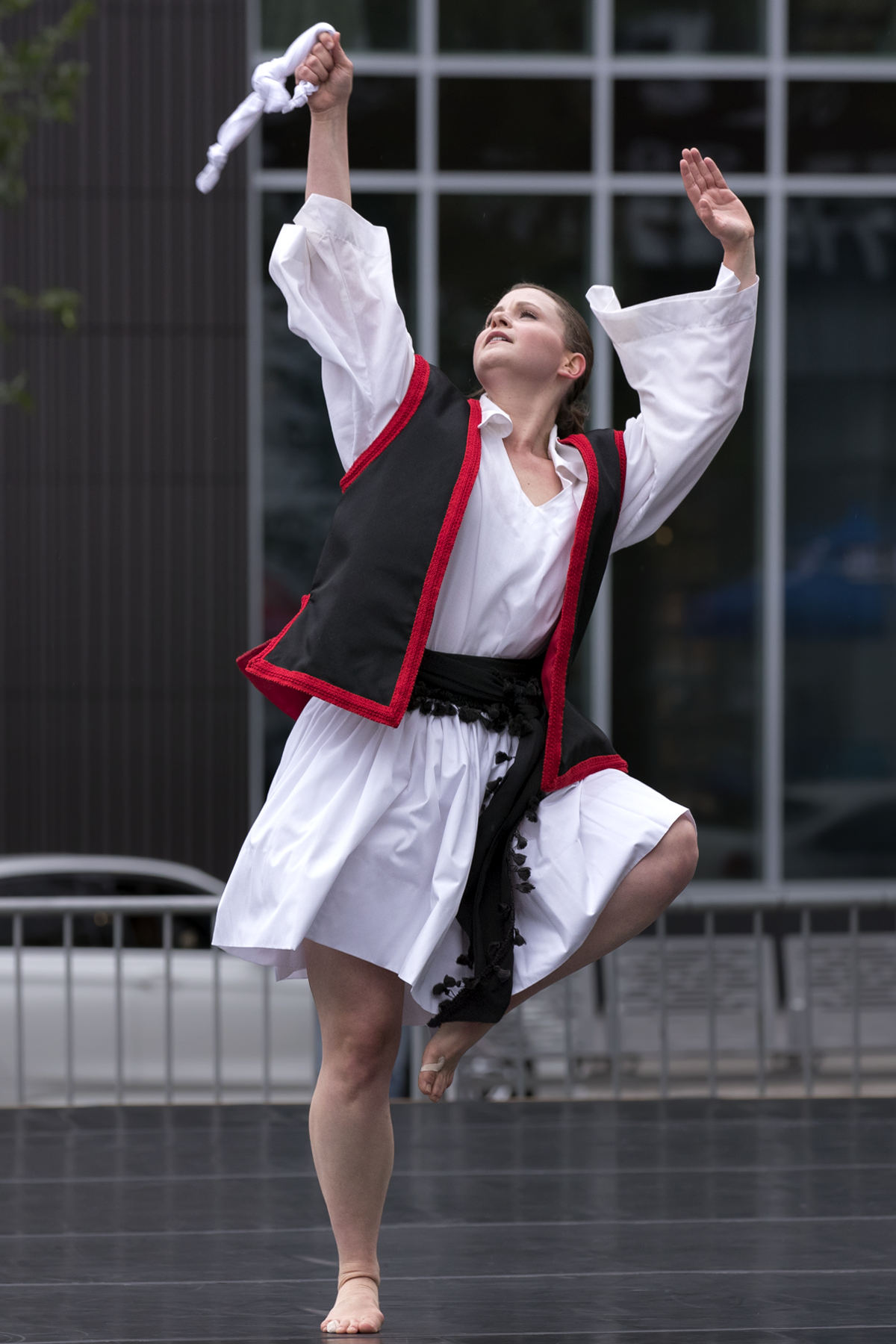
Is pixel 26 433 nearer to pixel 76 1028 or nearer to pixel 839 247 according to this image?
pixel 76 1028

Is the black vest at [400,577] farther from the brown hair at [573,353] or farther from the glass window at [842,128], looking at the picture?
the glass window at [842,128]

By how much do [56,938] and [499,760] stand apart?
14.5 ft

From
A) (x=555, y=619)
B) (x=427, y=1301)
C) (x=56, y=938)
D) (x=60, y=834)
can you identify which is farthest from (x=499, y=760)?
(x=60, y=834)

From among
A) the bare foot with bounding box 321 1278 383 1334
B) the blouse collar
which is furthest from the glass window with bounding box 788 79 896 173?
the bare foot with bounding box 321 1278 383 1334

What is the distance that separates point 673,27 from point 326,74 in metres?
7.96

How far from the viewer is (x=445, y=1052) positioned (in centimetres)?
325

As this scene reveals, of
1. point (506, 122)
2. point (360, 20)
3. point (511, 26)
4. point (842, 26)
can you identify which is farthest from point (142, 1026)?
point (842, 26)

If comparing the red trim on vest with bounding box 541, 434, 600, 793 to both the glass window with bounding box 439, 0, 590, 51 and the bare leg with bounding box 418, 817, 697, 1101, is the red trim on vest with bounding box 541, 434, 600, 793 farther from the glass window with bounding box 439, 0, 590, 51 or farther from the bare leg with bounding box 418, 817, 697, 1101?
the glass window with bounding box 439, 0, 590, 51

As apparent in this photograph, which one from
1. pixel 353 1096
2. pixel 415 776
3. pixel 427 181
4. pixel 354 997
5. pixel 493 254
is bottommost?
pixel 353 1096

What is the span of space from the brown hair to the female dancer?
0.05 meters

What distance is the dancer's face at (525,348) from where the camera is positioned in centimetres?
344

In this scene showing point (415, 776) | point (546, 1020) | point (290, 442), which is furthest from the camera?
point (290, 442)

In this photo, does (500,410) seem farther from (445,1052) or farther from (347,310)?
(445,1052)

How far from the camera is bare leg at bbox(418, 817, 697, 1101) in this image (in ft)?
10.8
